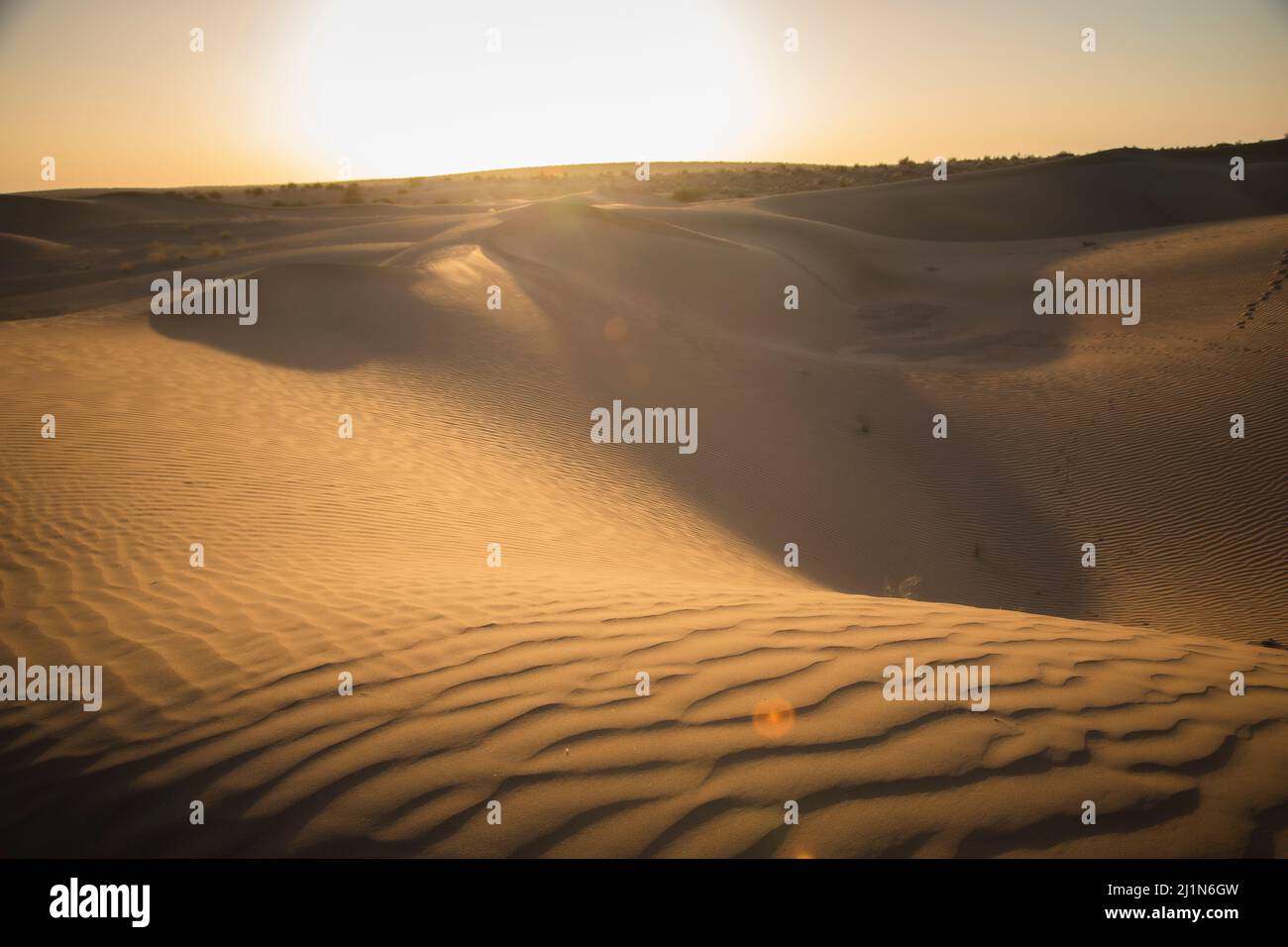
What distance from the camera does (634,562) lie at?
7.16 m

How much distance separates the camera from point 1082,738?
3.21 m

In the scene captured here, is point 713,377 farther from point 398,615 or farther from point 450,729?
point 450,729

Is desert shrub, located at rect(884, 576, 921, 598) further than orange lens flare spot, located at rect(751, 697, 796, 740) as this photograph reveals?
Yes

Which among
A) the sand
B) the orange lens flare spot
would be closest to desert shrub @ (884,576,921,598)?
the sand

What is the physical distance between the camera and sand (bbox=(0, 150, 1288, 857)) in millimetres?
2893

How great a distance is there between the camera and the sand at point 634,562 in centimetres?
289
